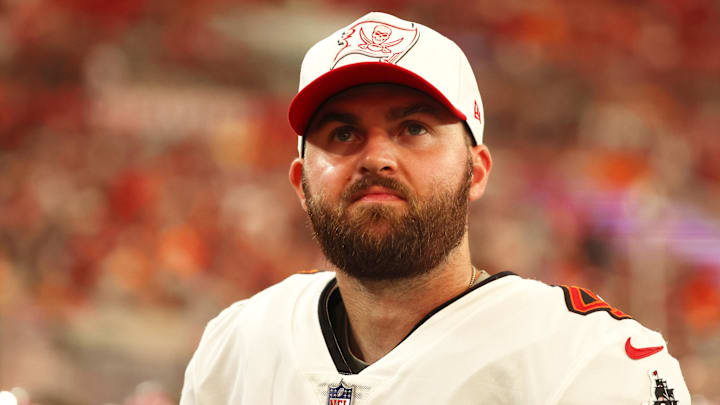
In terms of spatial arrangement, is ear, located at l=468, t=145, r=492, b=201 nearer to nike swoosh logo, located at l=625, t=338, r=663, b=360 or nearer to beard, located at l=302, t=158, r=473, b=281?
beard, located at l=302, t=158, r=473, b=281

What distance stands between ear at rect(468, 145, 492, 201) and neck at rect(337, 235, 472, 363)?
0.26 ft

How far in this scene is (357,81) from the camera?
1.08 metres

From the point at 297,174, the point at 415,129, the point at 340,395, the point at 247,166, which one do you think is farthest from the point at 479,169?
the point at 247,166

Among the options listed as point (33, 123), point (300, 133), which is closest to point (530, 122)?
point (33, 123)

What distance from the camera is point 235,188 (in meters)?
4.71

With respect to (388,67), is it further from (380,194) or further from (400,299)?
(400,299)

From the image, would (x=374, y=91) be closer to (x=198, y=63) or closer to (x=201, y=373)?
(x=201, y=373)

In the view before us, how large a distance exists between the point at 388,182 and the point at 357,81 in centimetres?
16

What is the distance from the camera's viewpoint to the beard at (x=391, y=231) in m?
1.03

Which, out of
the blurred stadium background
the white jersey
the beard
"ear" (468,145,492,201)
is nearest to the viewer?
the white jersey

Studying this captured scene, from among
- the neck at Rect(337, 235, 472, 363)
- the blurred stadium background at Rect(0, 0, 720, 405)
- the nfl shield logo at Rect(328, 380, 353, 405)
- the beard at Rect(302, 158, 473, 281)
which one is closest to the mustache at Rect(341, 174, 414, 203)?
the beard at Rect(302, 158, 473, 281)

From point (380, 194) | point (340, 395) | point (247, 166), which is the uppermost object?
point (247, 166)

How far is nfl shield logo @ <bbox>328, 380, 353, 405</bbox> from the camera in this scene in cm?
104

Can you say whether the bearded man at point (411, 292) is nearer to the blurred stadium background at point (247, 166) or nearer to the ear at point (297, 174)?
the ear at point (297, 174)
